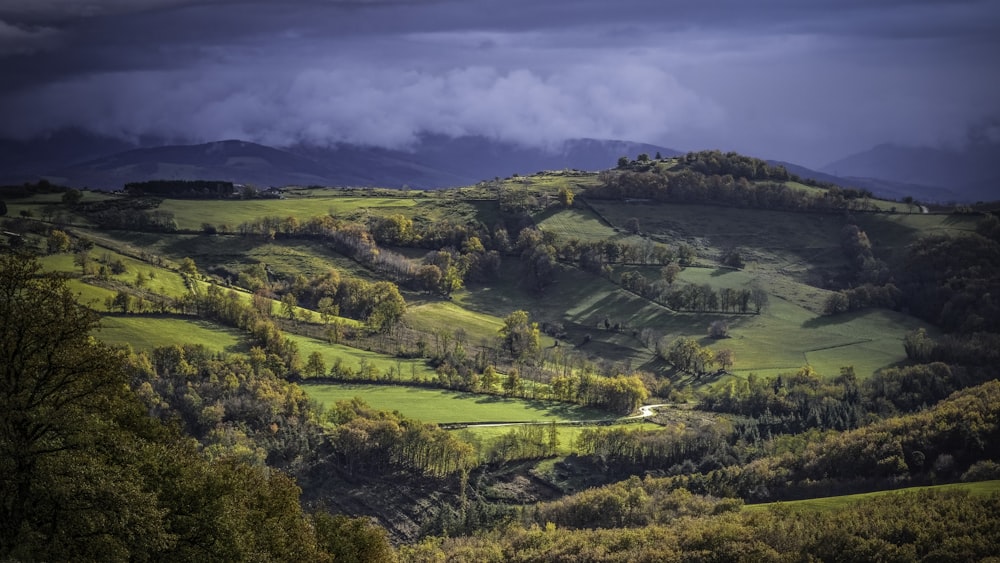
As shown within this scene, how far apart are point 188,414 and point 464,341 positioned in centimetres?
7312

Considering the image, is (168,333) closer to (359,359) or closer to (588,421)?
(359,359)

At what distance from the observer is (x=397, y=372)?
162 m

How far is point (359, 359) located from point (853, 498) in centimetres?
9607

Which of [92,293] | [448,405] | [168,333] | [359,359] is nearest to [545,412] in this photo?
[448,405]

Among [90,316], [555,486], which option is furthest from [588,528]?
[90,316]

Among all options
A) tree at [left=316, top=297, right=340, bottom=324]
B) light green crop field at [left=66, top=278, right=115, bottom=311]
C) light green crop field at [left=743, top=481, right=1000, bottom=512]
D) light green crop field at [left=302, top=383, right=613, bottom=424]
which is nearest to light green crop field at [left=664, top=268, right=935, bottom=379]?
light green crop field at [left=302, top=383, right=613, bottom=424]

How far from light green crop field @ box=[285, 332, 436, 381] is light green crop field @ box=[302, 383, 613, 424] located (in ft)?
23.5

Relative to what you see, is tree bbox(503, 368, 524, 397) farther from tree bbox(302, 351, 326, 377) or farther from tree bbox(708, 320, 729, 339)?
tree bbox(708, 320, 729, 339)

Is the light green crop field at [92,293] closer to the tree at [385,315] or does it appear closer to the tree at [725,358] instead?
the tree at [385,315]

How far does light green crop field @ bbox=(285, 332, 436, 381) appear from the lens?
162 m

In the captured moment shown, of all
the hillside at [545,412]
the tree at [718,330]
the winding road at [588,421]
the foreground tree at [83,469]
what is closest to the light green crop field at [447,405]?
the hillside at [545,412]

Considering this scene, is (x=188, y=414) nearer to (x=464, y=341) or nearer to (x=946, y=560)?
(x=464, y=341)

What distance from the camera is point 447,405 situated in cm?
14925

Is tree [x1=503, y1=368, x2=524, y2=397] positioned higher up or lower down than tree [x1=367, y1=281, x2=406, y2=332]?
lower down
